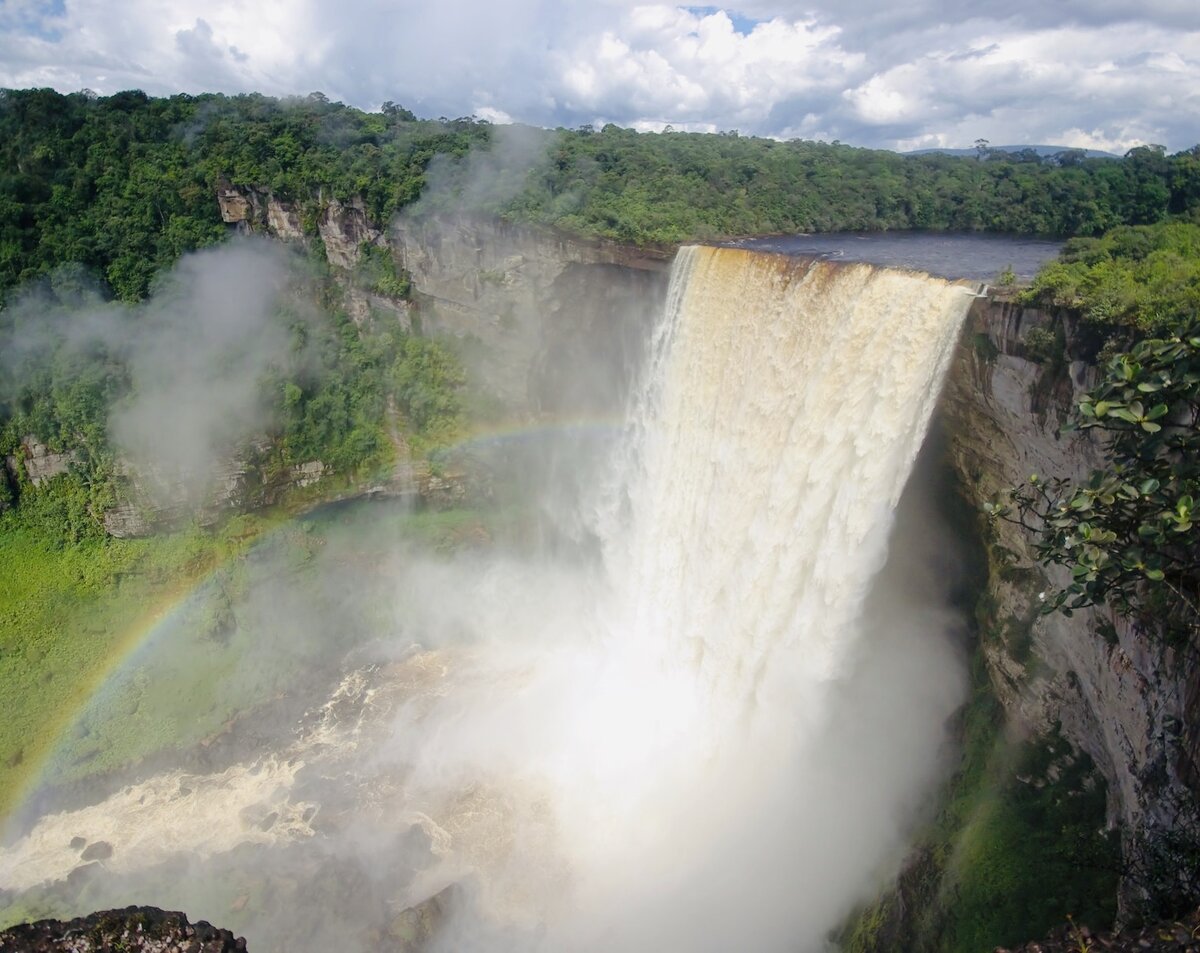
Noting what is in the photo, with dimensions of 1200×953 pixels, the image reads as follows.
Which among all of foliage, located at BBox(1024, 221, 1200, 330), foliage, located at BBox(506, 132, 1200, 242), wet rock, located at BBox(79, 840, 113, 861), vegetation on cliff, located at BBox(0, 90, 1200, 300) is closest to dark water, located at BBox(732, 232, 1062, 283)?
foliage, located at BBox(506, 132, 1200, 242)

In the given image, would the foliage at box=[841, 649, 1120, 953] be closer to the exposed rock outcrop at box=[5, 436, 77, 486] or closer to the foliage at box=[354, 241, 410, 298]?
the foliage at box=[354, 241, 410, 298]

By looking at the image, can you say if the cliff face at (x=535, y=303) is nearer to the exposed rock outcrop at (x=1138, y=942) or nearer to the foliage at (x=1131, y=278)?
the foliage at (x=1131, y=278)

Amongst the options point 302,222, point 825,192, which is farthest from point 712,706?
point 302,222

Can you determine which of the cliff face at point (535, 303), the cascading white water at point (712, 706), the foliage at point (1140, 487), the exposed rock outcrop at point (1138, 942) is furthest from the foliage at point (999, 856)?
the cliff face at point (535, 303)

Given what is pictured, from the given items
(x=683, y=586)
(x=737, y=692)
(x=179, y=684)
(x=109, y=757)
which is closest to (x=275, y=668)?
(x=179, y=684)

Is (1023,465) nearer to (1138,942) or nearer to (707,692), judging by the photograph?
(1138,942)

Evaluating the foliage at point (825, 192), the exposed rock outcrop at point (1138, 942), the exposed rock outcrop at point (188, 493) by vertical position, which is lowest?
the exposed rock outcrop at point (188, 493)
